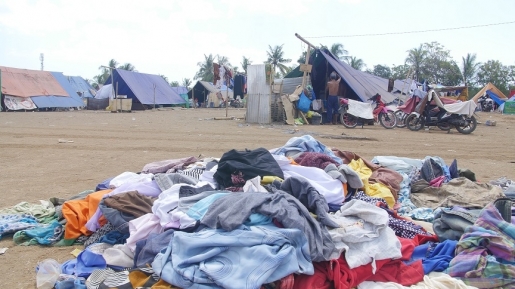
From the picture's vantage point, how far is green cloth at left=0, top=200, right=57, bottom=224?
3477 mm

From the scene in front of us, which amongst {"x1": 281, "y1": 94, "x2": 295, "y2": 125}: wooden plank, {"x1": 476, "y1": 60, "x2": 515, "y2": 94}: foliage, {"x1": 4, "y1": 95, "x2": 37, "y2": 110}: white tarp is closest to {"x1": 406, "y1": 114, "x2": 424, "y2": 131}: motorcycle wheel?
{"x1": 281, "y1": 94, "x2": 295, "y2": 125}: wooden plank

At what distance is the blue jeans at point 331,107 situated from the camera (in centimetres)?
1411

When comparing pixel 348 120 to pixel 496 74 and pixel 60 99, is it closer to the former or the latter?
pixel 60 99

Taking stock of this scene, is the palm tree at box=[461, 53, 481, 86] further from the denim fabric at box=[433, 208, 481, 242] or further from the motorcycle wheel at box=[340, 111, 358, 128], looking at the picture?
the denim fabric at box=[433, 208, 481, 242]

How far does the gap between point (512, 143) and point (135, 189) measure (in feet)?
32.6

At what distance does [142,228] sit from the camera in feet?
8.68

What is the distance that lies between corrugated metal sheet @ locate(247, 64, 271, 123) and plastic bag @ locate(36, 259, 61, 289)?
11.8 metres

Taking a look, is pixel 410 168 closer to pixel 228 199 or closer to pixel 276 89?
pixel 228 199

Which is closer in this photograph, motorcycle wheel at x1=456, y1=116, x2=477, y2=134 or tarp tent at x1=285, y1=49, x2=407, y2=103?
motorcycle wheel at x1=456, y1=116, x2=477, y2=134

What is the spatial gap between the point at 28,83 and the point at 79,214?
88.1 feet

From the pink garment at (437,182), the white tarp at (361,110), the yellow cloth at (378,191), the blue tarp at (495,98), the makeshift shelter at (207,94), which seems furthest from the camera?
the makeshift shelter at (207,94)

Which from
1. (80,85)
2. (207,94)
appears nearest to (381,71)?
(207,94)

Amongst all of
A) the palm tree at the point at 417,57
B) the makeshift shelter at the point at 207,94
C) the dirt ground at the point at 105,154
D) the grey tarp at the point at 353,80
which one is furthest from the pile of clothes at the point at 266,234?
the palm tree at the point at 417,57

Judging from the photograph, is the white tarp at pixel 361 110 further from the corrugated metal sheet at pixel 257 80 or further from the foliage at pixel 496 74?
the foliage at pixel 496 74
